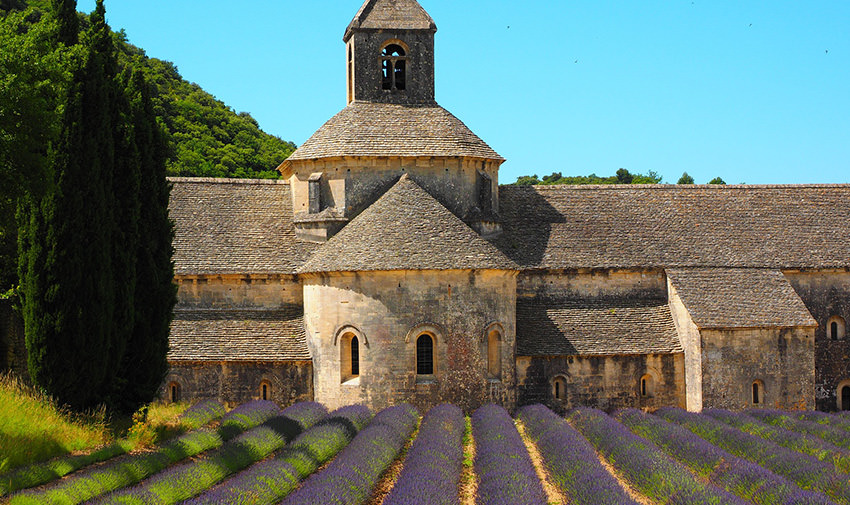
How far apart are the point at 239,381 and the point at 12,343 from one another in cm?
821

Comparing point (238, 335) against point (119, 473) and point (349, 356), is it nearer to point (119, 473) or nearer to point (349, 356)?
point (349, 356)

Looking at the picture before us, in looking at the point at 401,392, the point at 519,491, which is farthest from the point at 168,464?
the point at 401,392

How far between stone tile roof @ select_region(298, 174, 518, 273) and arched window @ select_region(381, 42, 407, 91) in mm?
6379

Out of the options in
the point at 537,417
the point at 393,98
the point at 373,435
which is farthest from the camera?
the point at 393,98

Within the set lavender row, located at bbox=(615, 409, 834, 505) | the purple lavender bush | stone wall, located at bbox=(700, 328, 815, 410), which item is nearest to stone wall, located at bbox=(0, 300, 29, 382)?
the purple lavender bush

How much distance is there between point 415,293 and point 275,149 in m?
29.7

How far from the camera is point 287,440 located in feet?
69.2

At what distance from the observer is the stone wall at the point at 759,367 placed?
2923cm

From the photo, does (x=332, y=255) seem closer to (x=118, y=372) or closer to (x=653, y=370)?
(x=118, y=372)

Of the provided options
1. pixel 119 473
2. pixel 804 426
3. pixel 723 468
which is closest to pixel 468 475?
pixel 723 468

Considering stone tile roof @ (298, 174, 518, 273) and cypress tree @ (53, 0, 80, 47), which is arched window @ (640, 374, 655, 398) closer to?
stone tile roof @ (298, 174, 518, 273)

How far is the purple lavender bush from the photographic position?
21844 mm

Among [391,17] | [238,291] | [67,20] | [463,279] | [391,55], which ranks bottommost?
[238,291]

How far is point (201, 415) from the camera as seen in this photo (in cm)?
2367
